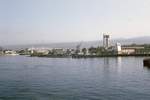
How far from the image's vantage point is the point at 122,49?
188m

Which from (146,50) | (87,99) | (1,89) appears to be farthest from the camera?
(146,50)

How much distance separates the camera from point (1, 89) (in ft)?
91.2

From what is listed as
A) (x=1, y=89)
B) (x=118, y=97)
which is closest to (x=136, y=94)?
(x=118, y=97)

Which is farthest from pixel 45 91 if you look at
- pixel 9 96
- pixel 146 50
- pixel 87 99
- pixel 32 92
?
pixel 146 50

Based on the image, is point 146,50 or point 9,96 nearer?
point 9,96

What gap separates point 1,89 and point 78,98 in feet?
30.9

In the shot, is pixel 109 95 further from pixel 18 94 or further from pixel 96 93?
pixel 18 94

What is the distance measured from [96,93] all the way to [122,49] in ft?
544

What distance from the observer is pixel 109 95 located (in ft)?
78.3

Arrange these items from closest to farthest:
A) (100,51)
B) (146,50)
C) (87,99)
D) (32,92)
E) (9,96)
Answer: (87,99), (9,96), (32,92), (146,50), (100,51)

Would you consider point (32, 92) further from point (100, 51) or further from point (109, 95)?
point (100, 51)

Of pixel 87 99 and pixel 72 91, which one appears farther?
pixel 72 91

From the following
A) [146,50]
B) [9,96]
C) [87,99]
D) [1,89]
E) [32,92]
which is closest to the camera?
[87,99]

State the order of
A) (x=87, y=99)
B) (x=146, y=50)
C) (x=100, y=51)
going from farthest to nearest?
(x=100, y=51), (x=146, y=50), (x=87, y=99)
